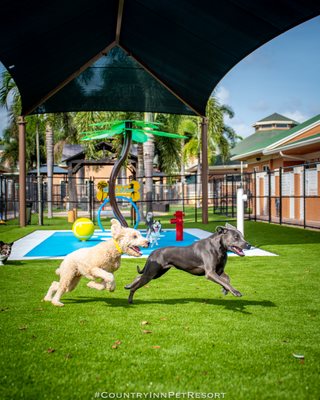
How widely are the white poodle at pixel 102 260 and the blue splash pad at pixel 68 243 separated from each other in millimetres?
5157

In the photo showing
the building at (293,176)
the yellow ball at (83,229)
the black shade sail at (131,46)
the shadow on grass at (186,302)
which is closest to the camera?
the shadow on grass at (186,302)

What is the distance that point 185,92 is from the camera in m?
17.0

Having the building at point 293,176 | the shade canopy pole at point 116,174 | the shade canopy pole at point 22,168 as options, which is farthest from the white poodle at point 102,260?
the shade canopy pole at point 22,168

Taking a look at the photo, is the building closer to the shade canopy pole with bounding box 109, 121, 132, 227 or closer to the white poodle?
the shade canopy pole with bounding box 109, 121, 132, 227

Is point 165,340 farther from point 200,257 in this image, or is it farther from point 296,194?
point 296,194

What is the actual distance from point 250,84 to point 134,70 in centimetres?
2939

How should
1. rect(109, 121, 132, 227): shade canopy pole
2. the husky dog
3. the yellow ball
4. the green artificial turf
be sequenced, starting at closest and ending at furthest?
the green artificial turf → the husky dog → the yellow ball → rect(109, 121, 132, 227): shade canopy pole

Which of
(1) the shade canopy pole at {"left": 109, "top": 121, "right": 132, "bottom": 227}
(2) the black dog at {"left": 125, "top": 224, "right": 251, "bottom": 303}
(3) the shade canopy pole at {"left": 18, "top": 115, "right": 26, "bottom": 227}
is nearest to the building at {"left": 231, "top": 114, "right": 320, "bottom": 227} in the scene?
(1) the shade canopy pole at {"left": 109, "top": 121, "right": 132, "bottom": 227}

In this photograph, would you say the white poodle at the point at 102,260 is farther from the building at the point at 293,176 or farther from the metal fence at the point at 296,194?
the metal fence at the point at 296,194

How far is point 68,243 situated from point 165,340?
9348 mm

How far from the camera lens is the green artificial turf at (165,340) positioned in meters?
3.36

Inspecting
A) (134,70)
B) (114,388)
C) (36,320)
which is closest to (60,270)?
(36,320)

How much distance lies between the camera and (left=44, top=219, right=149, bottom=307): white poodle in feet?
17.2

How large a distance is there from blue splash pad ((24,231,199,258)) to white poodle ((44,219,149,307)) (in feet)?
16.9
